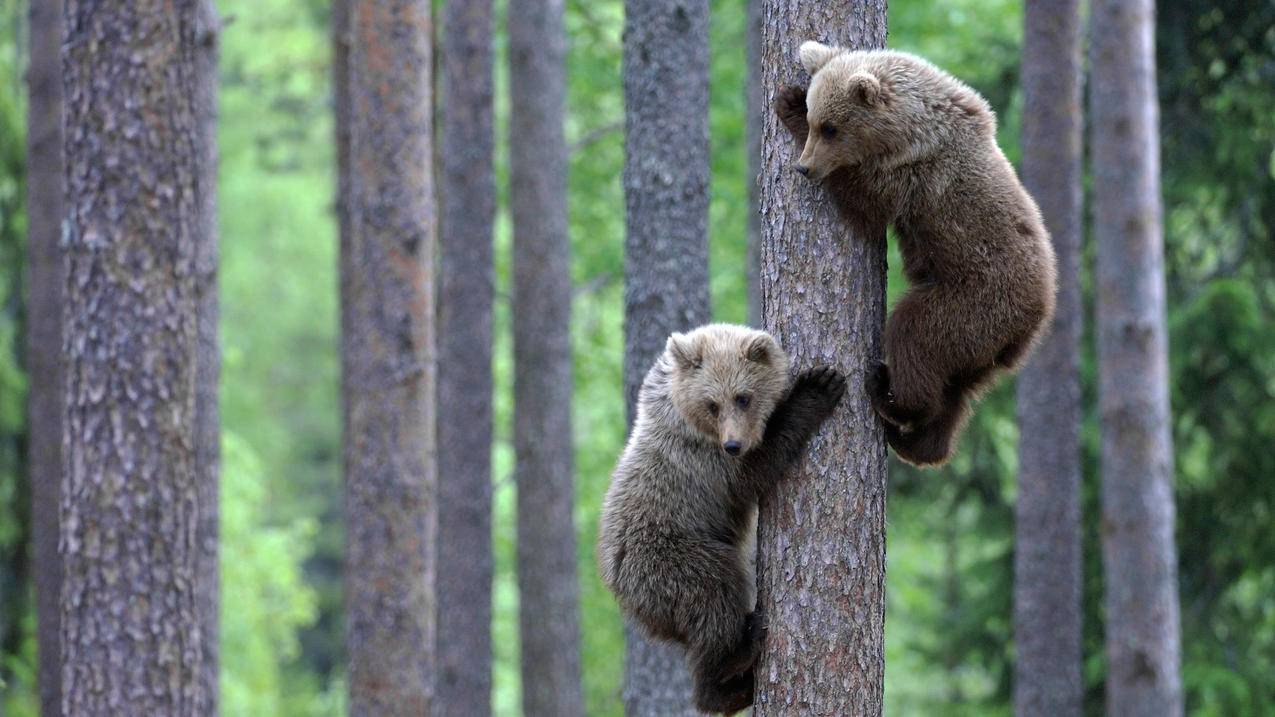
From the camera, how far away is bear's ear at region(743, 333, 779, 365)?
4.86m

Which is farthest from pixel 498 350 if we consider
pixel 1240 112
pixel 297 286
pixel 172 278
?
pixel 172 278

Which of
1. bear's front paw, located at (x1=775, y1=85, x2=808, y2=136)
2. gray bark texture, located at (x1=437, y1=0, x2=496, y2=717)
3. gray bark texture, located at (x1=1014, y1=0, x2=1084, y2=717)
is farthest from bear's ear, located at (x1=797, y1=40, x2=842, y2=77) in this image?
gray bark texture, located at (x1=437, y1=0, x2=496, y2=717)

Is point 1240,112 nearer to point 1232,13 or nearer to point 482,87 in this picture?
point 1232,13

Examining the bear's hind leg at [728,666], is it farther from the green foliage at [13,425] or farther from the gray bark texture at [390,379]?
the green foliage at [13,425]

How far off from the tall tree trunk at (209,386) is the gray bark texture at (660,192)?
288 centimetres

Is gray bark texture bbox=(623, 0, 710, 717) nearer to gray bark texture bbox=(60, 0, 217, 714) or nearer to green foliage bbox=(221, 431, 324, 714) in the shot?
gray bark texture bbox=(60, 0, 217, 714)

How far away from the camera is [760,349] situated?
4.95 meters

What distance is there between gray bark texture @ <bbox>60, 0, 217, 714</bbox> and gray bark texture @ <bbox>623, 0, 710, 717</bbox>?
2.49 meters

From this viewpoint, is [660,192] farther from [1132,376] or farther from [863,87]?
[1132,376]

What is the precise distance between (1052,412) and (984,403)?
2463 mm

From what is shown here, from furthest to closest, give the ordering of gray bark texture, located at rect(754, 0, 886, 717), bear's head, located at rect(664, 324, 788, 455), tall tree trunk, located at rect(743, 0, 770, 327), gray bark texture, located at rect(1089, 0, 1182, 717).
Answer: gray bark texture, located at rect(1089, 0, 1182, 717), tall tree trunk, located at rect(743, 0, 770, 327), bear's head, located at rect(664, 324, 788, 455), gray bark texture, located at rect(754, 0, 886, 717)

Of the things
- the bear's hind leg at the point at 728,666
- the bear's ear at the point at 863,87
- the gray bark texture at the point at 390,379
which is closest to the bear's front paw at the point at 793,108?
the bear's ear at the point at 863,87

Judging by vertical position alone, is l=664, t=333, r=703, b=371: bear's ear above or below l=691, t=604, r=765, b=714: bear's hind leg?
above

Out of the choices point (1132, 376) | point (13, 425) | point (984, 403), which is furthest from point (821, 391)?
point (13, 425)
